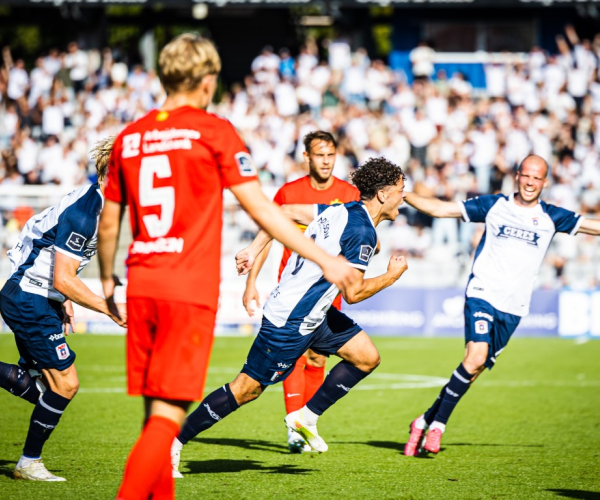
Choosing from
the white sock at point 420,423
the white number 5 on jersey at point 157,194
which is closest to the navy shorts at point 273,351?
the white sock at point 420,423

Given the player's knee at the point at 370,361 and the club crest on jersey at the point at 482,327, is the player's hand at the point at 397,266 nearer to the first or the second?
the player's knee at the point at 370,361

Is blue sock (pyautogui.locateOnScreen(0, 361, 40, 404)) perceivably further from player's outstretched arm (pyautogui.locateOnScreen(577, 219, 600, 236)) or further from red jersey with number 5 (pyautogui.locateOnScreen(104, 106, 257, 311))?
player's outstretched arm (pyautogui.locateOnScreen(577, 219, 600, 236))

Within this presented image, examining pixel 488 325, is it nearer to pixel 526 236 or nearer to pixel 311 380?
pixel 526 236

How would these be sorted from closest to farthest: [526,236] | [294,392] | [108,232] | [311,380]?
[108,232]
[294,392]
[526,236]
[311,380]

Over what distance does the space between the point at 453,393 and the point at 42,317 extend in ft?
11.3

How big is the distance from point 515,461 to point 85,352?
953 cm

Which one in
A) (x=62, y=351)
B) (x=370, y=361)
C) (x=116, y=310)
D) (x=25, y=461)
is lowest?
(x=25, y=461)

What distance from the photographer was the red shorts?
4164 millimetres

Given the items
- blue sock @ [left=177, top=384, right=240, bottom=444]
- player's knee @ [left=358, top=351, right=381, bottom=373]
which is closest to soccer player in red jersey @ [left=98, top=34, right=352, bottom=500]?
blue sock @ [left=177, top=384, right=240, bottom=444]

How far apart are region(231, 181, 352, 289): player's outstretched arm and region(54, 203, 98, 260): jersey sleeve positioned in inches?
76.3

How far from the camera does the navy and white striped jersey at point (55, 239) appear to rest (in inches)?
232

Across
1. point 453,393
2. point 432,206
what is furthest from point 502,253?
point 453,393

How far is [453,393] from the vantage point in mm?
7684

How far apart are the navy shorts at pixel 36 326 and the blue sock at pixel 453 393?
308 centimetres
